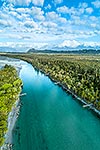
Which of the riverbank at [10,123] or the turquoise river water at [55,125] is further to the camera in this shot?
the turquoise river water at [55,125]

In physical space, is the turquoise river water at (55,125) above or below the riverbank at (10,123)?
below

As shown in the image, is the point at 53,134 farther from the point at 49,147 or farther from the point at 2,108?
the point at 2,108

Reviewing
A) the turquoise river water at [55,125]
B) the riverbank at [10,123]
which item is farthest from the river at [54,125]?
the riverbank at [10,123]

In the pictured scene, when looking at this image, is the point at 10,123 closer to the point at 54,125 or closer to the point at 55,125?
the point at 54,125

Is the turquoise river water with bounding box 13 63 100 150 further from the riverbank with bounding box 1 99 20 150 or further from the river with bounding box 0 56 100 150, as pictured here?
the riverbank with bounding box 1 99 20 150

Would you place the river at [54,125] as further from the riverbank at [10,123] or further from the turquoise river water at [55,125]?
the riverbank at [10,123]

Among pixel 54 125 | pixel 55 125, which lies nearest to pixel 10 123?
pixel 54 125

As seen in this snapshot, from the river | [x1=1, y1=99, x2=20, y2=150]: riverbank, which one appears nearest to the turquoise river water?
the river

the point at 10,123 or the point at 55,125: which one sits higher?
the point at 10,123
